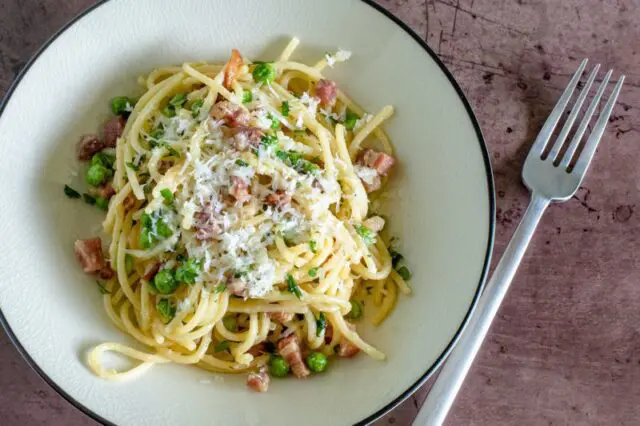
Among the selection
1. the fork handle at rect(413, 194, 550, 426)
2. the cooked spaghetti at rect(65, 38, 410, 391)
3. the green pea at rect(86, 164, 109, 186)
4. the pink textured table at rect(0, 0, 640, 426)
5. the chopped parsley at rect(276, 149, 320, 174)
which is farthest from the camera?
the pink textured table at rect(0, 0, 640, 426)

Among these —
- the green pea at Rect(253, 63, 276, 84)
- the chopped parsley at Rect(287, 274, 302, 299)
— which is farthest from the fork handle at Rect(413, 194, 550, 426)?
the green pea at Rect(253, 63, 276, 84)

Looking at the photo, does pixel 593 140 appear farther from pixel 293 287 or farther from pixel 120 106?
pixel 120 106

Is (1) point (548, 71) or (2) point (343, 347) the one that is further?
(1) point (548, 71)

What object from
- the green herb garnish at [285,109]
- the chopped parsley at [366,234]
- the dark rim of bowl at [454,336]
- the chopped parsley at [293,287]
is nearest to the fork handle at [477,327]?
the dark rim of bowl at [454,336]

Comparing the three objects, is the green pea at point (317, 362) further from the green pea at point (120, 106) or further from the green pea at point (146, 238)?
the green pea at point (120, 106)

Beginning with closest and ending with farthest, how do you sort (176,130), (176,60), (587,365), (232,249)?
(232,249) < (176,130) < (176,60) < (587,365)

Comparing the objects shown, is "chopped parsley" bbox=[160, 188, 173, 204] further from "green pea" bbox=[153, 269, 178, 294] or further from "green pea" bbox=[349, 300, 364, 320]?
"green pea" bbox=[349, 300, 364, 320]

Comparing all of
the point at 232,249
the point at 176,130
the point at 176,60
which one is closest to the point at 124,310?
the point at 232,249

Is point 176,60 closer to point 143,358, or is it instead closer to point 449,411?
point 143,358
